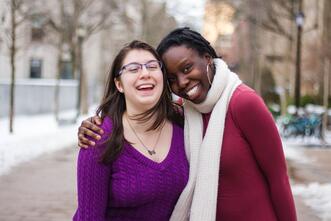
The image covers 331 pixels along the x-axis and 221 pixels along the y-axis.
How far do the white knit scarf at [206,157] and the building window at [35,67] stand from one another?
42.0m

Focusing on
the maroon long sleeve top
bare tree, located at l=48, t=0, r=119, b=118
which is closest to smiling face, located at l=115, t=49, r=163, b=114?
the maroon long sleeve top

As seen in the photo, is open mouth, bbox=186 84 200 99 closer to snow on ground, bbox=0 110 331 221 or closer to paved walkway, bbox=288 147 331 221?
paved walkway, bbox=288 147 331 221

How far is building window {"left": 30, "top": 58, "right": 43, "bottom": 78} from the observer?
42831mm

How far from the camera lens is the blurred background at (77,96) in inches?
331

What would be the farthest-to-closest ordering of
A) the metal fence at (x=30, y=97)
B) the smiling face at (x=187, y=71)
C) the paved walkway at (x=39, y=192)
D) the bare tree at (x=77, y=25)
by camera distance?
A: the bare tree at (x=77, y=25)
the metal fence at (x=30, y=97)
the paved walkway at (x=39, y=192)
the smiling face at (x=187, y=71)

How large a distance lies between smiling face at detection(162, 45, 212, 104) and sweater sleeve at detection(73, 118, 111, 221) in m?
0.45

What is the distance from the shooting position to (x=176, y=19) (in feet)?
116

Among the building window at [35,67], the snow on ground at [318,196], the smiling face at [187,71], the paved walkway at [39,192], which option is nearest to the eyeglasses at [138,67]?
the smiling face at [187,71]

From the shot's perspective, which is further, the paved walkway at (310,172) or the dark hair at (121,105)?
the paved walkway at (310,172)

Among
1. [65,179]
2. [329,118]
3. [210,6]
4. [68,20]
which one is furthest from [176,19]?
[65,179]

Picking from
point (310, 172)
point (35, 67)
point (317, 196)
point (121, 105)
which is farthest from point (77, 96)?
point (121, 105)

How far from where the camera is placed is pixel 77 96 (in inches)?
1041

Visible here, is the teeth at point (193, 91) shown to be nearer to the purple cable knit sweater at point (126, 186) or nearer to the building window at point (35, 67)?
the purple cable knit sweater at point (126, 186)

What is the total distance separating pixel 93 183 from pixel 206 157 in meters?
0.50
